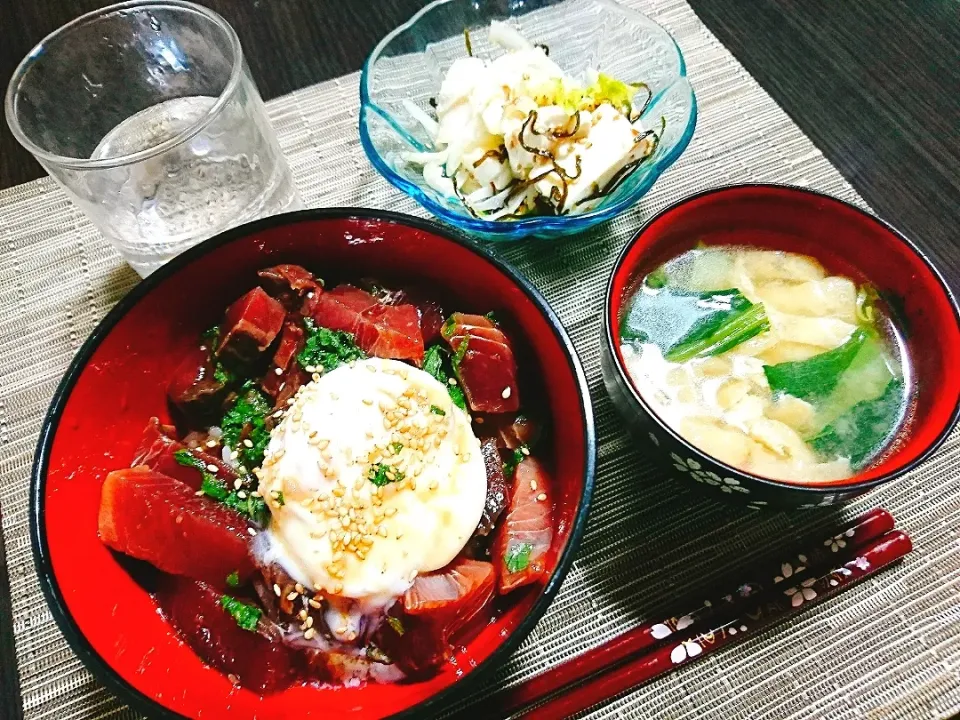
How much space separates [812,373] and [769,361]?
9cm

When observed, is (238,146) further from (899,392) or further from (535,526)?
(899,392)

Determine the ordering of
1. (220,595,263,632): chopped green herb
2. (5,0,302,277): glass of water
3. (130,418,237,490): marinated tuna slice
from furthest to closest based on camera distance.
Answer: (5,0,302,277): glass of water < (130,418,237,490): marinated tuna slice < (220,595,263,632): chopped green herb

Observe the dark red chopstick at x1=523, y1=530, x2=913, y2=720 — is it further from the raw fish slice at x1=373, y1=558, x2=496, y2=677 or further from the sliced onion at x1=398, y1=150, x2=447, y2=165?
the sliced onion at x1=398, y1=150, x2=447, y2=165

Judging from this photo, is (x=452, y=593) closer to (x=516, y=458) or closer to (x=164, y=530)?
(x=516, y=458)

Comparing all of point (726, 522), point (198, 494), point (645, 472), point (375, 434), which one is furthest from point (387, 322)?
point (726, 522)

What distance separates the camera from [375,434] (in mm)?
1404

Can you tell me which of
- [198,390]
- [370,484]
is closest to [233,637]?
[370,484]

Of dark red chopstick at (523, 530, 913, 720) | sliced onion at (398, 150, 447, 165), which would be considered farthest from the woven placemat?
sliced onion at (398, 150, 447, 165)

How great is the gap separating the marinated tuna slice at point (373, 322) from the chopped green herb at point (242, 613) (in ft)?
1.83

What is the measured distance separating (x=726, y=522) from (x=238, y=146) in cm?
150

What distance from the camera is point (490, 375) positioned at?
1.45 metres

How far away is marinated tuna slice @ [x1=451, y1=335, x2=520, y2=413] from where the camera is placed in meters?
1.45

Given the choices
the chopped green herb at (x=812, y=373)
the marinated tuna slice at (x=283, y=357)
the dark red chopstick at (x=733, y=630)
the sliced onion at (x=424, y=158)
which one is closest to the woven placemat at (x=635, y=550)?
the dark red chopstick at (x=733, y=630)

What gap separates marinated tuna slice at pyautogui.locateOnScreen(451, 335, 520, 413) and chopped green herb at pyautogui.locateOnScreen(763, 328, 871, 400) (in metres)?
0.56
